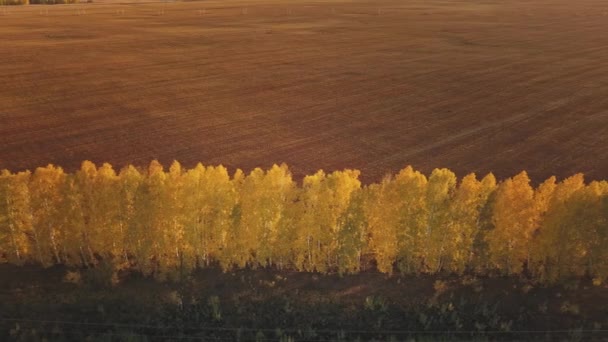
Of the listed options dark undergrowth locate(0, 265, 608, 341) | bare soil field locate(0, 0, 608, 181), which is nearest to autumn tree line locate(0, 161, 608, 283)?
dark undergrowth locate(0, 265, 608, 341)

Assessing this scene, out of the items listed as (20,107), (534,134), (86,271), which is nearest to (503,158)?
(534,134)

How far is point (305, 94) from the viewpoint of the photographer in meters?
70.8

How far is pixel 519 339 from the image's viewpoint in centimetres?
3105

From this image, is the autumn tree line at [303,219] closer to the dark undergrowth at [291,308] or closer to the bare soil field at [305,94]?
the dark undergrowth at [291,308]

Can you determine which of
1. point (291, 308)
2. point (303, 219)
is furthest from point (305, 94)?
point (291, 308)

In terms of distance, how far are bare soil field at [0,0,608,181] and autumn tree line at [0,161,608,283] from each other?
14617 mm

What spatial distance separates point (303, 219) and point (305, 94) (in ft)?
128

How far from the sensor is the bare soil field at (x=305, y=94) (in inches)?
2052

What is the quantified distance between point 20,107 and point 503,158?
5200 centimetres

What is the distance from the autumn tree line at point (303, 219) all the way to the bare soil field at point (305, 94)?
14.6 metres

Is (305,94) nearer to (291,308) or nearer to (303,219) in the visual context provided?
(303,219)

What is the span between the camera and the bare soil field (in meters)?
52.1

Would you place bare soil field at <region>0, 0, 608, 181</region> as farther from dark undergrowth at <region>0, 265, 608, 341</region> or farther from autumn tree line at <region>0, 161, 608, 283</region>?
dark undergrowth at <region>0, 265, 608, 341</region>

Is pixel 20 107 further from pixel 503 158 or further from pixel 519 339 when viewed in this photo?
pixel 519 339
